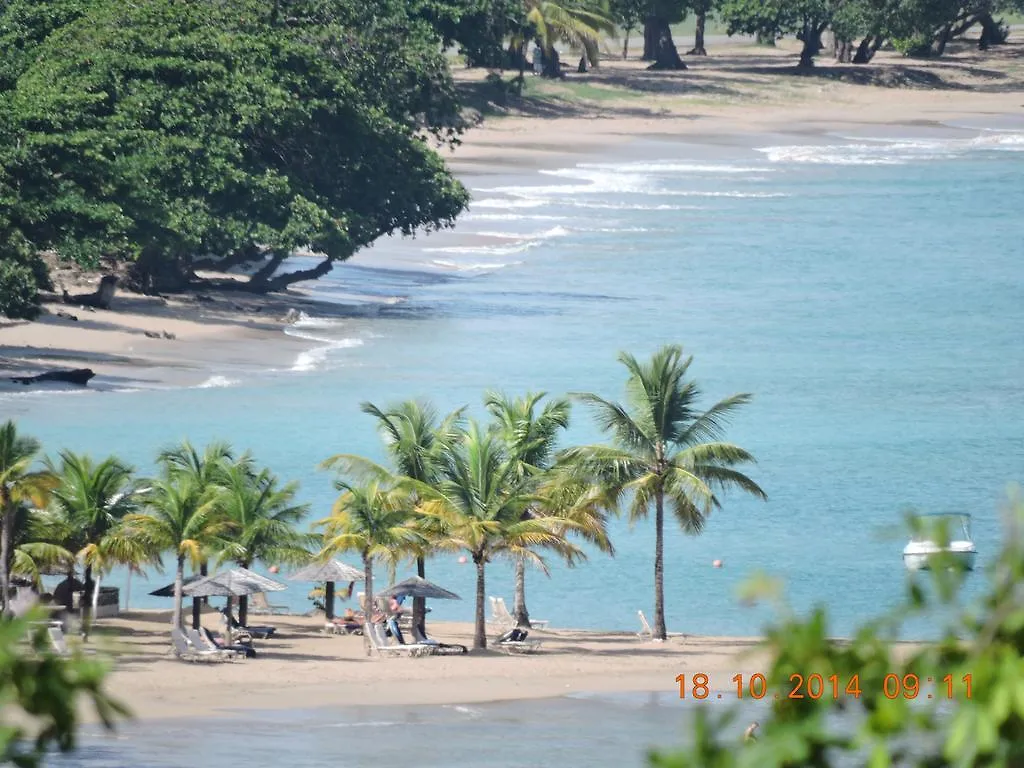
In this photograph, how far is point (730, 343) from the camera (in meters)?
58.8

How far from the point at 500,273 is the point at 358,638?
124 ft

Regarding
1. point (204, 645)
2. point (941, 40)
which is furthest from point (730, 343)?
point (941, 40)

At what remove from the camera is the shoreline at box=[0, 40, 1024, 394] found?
166ft

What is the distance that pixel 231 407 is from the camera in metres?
46.3

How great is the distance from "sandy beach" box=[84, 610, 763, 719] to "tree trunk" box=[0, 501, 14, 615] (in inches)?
63.7

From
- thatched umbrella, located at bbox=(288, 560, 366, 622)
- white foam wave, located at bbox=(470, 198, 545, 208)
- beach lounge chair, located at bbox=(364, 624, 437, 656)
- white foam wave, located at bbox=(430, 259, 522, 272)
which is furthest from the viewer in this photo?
white foam wave, located at bbox=(470, 198, 545, 208)

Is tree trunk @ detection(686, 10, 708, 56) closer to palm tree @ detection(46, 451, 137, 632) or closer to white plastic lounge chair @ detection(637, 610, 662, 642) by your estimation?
white plastic lounge chair @ detection(637, 610, 662, 642)

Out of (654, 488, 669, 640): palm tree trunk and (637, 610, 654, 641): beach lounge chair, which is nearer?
(654, 488, 669, 640): palm tree trunk

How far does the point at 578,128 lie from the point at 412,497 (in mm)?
68489

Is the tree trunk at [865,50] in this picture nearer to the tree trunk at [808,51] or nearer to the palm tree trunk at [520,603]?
the tree trunk at [808,51]

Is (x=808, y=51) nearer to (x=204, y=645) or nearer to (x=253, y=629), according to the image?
(x=253, y=629)

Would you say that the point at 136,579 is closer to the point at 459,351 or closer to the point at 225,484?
the point at 225,484

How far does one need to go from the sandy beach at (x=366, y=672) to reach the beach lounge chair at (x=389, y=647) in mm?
158

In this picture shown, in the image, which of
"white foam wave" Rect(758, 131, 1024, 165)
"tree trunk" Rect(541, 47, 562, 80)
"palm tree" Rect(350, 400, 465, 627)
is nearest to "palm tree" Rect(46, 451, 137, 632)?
"palm tree" Rect(350, 400, 465, 627)
